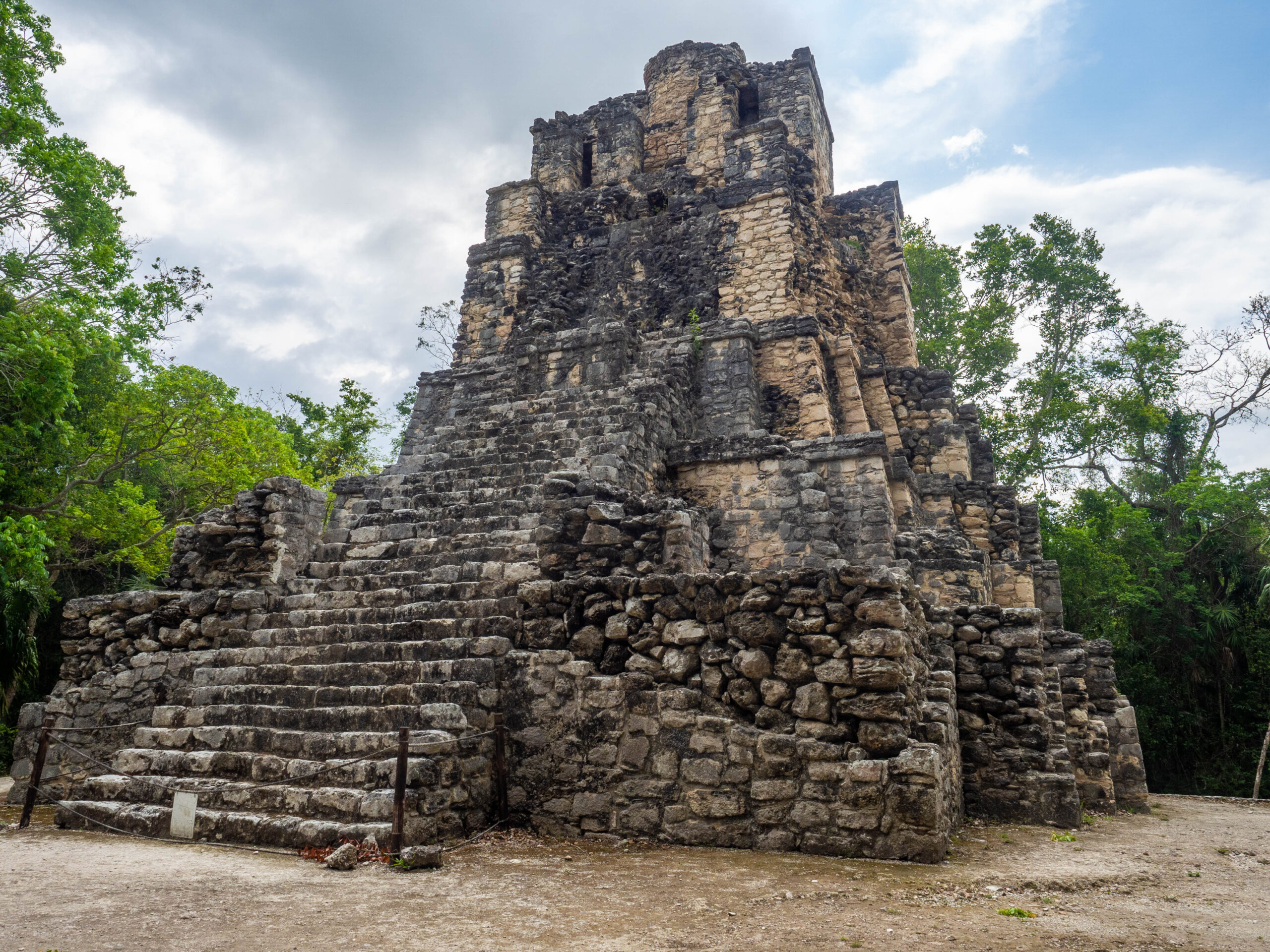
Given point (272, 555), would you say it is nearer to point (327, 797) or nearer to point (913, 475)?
point (327, 797)

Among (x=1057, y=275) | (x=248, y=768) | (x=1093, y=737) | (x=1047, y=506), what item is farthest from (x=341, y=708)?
(x=1057, y=275)

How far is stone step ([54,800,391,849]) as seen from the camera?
436 centimetres

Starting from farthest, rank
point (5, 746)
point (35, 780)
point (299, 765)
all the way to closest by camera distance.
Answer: point (5, 746) < point (35, 780) < point (299, 765)

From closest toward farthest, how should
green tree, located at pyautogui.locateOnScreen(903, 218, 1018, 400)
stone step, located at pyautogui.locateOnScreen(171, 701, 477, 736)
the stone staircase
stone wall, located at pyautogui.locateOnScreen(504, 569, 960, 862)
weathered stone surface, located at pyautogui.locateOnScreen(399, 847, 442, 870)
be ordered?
1. weathered stone surface, located at pyautogui.locateOnScreen(399, 847, 442, 870)
2. stone wall, located at pyautogui.locateOnScreen(504, 569, 960, 862)
3. the stone staircase
4. stone step, located at pyautogui.locateOnScreen(171, 701, 477, 736)
5. green tree, located at pyautogui.locateOnScreen(903, 218, 1018, 400)

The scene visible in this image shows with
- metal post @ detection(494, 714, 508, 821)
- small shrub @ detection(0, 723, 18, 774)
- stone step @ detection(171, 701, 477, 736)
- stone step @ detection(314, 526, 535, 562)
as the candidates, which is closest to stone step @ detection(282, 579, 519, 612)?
stone step @ detection(314, 526, 535, 562)

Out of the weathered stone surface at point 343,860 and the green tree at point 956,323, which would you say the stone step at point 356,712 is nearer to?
the weathered stone surface at point 343,860

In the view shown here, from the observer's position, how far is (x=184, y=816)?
480 cm

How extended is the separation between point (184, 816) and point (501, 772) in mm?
1935

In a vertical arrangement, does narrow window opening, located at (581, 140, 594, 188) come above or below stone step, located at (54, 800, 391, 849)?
above

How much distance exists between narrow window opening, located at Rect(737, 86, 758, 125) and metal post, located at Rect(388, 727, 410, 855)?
12882mm

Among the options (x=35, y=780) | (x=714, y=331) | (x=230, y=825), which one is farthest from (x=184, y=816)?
(x=714, y=331)

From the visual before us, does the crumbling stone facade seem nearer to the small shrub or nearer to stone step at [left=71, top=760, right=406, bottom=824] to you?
stone step at [left=71, top=760, right=406, bottom=824]

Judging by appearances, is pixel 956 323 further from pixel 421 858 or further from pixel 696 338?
pixel 421 858

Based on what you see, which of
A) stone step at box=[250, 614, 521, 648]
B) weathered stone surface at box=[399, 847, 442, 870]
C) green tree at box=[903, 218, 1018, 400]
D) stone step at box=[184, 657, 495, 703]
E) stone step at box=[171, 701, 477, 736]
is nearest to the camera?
weathered stone surface at box=[399, 847, 442, 870]
